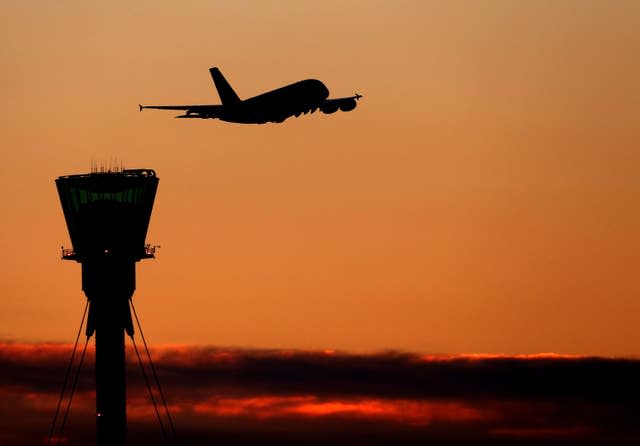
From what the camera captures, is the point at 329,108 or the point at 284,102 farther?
the point at 329,108

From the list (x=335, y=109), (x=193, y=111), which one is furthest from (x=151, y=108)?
(x=335, y=109)

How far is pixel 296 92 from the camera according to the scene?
19125 centimetres

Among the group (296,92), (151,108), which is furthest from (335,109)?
(151,108)

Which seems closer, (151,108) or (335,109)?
(151,108)

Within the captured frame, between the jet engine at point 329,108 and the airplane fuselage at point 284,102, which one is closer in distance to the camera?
the airplane fuselage at point 284,102

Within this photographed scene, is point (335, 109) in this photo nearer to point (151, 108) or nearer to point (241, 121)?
point (241, 121)

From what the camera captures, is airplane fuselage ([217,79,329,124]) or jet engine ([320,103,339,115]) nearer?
airplane fuselage ([217,79,329,124])

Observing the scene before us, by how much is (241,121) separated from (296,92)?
7741 millimetres

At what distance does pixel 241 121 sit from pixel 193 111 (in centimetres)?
718

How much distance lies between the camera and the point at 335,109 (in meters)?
199

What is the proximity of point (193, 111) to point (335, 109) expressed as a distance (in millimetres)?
17845

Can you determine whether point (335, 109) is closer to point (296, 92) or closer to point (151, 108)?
point (296, 92)

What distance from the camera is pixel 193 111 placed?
190 meters

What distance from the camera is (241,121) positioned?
194875mm
